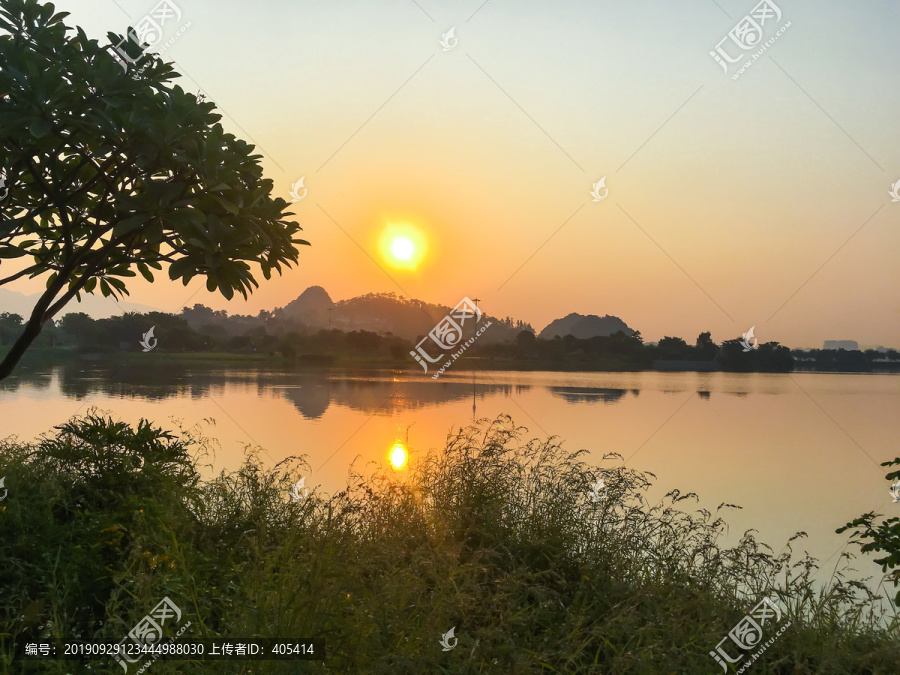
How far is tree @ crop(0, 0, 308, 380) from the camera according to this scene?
12.1 ft

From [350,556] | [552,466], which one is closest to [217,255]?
[350,556]

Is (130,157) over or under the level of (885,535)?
over

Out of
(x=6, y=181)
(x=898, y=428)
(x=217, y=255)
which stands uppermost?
(x=6, y=181)

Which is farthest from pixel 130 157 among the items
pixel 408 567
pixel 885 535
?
pixel 885 535

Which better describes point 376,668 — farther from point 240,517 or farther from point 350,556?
point 240,517

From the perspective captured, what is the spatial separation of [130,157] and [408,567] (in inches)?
138

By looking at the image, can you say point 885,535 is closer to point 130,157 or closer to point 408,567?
point 408,567

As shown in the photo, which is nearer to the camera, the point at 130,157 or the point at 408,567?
the point at 408,567

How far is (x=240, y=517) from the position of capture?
16.5 feet

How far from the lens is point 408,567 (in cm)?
353

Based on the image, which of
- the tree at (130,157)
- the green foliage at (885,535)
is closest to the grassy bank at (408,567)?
the green foliage at (885,535)

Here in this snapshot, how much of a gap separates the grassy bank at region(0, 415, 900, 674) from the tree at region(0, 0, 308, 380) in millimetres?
1639

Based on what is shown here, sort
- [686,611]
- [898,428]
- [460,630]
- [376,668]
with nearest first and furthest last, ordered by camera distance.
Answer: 1. [376,668]
2. [460,630]
3. [686,611]
4. [898,428]

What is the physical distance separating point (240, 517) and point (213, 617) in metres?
1.41
